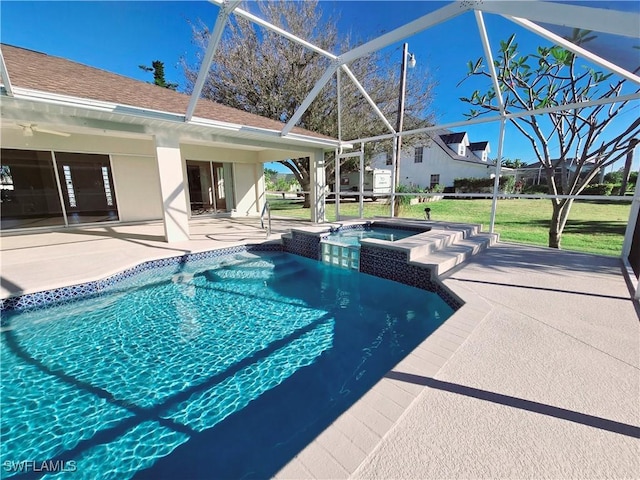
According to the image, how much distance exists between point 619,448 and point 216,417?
287 cm

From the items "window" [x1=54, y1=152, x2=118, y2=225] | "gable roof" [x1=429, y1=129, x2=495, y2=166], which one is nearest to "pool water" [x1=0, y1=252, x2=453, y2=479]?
"window" [x1=54, y1=152, x2=118, y2=225]

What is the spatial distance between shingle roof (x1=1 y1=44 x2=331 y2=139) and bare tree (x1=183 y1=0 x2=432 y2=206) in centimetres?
650

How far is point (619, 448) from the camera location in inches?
63.6

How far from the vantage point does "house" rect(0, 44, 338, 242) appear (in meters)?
5.50

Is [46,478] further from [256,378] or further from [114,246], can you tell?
[114,246]

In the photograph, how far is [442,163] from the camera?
82.3 feet

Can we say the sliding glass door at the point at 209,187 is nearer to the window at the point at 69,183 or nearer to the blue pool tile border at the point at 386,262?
the window at the point at 69,183

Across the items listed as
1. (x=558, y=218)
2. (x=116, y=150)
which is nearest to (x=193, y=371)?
(x=558, y=218)

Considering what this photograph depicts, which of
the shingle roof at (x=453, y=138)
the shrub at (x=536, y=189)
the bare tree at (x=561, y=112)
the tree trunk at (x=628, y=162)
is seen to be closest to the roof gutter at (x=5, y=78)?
the bare tree at (x=561, y=112)

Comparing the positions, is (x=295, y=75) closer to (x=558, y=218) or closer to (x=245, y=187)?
(x=245, y=187)

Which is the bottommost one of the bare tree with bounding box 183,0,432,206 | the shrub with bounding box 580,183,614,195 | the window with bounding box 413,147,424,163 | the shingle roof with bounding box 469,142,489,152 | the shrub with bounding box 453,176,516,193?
the shrub with bounding box 580,183,614,195

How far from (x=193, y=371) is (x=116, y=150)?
922 cm

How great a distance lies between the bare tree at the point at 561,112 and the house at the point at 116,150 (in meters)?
5.57

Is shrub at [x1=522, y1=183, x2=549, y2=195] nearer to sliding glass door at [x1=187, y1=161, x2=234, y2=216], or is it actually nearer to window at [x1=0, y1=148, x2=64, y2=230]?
sliding glass door at [x1=187, y1=161, x2=234, y2=216]
